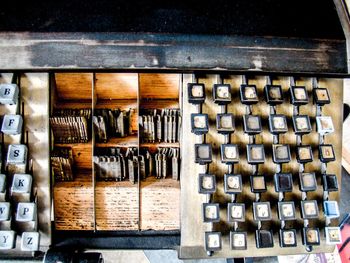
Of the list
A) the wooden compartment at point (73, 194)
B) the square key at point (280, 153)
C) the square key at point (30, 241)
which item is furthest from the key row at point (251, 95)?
the square key at point (30, 241)

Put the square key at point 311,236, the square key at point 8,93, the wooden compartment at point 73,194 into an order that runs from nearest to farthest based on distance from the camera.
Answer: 1. the square key at point 8,93
2. the square key at point 311,236
3. the wooden compartment at point 73,194

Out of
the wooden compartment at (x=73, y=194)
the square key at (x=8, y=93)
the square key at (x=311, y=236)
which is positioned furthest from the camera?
the wooden compartment at (x=73, y=194)

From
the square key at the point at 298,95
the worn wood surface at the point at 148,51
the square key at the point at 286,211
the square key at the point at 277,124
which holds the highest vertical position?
the worn wood surface at the point at 148,51

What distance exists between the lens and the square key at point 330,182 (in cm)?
168

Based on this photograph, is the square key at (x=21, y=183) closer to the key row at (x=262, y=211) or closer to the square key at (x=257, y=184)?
the key row at (x=262, y=211)

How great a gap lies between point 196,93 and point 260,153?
41cm

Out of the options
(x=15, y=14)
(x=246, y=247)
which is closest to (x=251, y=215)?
(x=246, y=247)

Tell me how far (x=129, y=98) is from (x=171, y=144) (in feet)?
1.17

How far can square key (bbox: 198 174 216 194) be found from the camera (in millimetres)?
1601

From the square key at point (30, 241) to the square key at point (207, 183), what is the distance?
0.80 meters

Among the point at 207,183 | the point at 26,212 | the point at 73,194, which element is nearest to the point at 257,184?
the point at 207,183

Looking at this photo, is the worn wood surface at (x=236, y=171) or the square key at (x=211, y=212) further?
the worn wood surface at (x=236, y=171)

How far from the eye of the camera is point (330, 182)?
1688mm

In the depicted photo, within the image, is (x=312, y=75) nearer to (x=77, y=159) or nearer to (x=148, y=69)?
(x=148, y=69)
